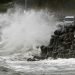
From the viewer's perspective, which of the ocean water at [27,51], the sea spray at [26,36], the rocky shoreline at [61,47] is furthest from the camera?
the sea spray at [26,36]

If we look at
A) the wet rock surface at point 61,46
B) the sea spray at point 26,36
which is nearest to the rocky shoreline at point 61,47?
the wet rock surface at point 61,46

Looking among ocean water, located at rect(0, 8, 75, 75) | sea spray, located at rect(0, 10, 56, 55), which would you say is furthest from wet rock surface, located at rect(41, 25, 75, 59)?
sea spray, located at rect(0, 10, 56, 55)

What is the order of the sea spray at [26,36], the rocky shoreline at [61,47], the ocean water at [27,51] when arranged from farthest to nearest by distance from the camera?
the sea spray at [26,36] → the rocky shoreline at [61,47] → the ocean water at [27,51]

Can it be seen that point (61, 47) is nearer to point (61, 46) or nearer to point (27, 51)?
point (61, 46)

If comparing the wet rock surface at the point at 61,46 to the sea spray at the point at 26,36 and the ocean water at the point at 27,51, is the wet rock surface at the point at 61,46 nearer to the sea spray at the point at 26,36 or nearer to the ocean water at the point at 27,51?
the ocean water at the point at 27,51

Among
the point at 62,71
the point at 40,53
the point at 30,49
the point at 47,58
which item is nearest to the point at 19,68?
the point at 62,71

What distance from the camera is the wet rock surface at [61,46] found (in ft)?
73.7

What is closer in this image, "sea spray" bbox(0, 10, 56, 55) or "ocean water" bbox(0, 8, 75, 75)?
"ocean water" bbox(0, 8, 75, 75)

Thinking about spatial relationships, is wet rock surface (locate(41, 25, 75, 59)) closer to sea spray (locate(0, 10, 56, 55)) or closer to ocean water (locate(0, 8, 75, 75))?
ocean water (locate(0, 8, 75, 75))

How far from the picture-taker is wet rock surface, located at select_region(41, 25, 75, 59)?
22464 millimetres

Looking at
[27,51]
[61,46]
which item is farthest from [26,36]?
[61,46]

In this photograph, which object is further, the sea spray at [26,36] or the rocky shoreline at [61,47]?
the sea spray at [26,36]

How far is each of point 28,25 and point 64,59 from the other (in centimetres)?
1599

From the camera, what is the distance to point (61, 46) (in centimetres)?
2441
